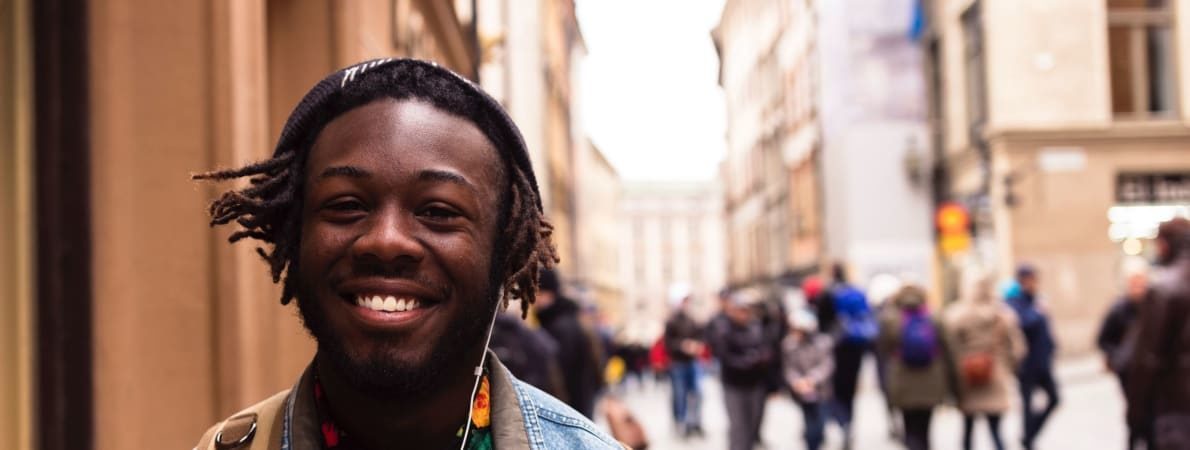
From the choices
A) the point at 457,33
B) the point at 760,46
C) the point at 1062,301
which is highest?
the point at 760,46

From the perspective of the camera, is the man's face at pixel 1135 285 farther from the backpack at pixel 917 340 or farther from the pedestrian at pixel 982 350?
the backpack at pixel 917 340

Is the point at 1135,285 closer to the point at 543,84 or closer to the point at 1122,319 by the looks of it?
the point at 1122,319

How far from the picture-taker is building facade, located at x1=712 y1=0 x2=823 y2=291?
37719mm

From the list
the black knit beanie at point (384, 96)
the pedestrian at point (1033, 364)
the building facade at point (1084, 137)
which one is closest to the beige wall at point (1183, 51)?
the building facade at point (1084, 137)

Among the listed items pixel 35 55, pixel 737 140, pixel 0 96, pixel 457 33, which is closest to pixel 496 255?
pixel 0 96

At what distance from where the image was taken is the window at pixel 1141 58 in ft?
82.0

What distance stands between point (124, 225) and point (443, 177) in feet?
12.0

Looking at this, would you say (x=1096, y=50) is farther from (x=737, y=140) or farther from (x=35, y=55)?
→ (x=737, y=140)

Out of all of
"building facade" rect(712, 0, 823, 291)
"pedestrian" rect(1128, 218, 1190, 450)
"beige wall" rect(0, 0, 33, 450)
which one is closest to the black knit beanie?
"beige wall" rect(0, 0, 33, 450)

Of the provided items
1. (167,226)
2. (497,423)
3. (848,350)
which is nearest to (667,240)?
(848,350)

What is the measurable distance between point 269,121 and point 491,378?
19.1 feet

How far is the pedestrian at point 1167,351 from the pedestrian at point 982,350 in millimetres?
3819

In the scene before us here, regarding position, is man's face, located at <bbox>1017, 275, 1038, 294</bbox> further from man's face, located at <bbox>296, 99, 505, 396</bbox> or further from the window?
the window

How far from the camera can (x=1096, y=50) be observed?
2489 cm
